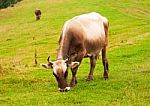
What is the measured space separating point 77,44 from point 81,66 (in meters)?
8.94

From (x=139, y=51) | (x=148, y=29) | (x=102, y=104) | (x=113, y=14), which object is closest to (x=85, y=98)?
(x=102, y=104)

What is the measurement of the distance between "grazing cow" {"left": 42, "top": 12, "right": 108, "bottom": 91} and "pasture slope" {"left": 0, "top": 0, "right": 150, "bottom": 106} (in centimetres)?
80

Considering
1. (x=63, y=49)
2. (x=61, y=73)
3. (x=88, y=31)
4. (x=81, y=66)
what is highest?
(x=88, y=31)

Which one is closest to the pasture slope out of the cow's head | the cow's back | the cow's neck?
the cow's head

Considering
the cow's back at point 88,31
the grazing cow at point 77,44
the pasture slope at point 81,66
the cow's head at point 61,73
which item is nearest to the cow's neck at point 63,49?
the grazing cow at point 77,44

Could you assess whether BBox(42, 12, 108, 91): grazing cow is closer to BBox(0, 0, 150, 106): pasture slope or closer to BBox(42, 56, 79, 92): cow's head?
BBox(42, 56, 79, 92): cow's head

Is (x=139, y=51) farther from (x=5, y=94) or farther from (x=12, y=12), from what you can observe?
(x=12, y=12)

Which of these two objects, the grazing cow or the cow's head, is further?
the grazing cow

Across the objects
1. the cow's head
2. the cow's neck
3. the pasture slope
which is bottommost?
the pasture slope

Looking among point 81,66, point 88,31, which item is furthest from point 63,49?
point 81,66

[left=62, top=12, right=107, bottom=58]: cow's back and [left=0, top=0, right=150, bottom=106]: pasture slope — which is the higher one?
[left=62, top=12, right=107, bottom=58]: cow's back

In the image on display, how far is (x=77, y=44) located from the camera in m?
17.1

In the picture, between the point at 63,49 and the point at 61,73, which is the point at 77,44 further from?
the point at 61,73

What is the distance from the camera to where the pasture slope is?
15305 mm
